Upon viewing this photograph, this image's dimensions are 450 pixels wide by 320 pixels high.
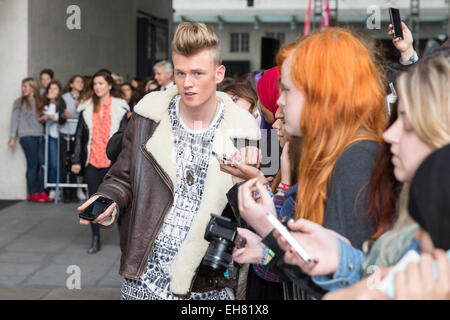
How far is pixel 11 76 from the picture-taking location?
10008 mm

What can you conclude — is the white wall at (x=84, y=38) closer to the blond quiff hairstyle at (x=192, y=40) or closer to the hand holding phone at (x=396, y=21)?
the hand holding phone at (x=396, y=21)

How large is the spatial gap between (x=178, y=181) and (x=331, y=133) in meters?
1.12

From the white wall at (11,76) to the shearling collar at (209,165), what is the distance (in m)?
7.59

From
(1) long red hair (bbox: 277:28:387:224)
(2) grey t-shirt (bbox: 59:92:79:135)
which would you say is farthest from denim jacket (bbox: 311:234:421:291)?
(2) grey t-shirt (bbox: 59:92:79:135)

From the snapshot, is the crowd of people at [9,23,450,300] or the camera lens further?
the camera lens

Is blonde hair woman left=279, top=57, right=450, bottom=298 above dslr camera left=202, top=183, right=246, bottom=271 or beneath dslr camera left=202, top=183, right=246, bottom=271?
above

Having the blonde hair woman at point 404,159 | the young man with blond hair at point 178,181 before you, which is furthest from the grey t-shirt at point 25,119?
the blonde hair woman at point 404,159

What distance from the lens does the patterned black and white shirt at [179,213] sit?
113 inches

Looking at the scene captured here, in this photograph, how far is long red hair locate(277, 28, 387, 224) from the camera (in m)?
1.91

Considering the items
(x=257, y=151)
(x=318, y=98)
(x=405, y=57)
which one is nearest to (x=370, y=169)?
(x=318, y=98)

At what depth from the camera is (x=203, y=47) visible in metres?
2.89

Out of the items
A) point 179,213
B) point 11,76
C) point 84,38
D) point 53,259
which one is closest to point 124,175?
point 179,213

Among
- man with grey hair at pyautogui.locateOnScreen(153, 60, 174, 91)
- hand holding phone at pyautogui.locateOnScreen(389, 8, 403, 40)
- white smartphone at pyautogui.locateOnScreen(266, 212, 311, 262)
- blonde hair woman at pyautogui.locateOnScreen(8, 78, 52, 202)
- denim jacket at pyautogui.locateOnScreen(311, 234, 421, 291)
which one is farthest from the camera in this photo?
blonde hair woman at pyautogui.locateOnScreen(8, 78, 52, 202)

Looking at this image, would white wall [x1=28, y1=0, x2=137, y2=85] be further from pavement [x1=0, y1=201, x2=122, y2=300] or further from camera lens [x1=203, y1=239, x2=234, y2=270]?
camera lens [x1=203, y1=239, x2=234, y2=270]
